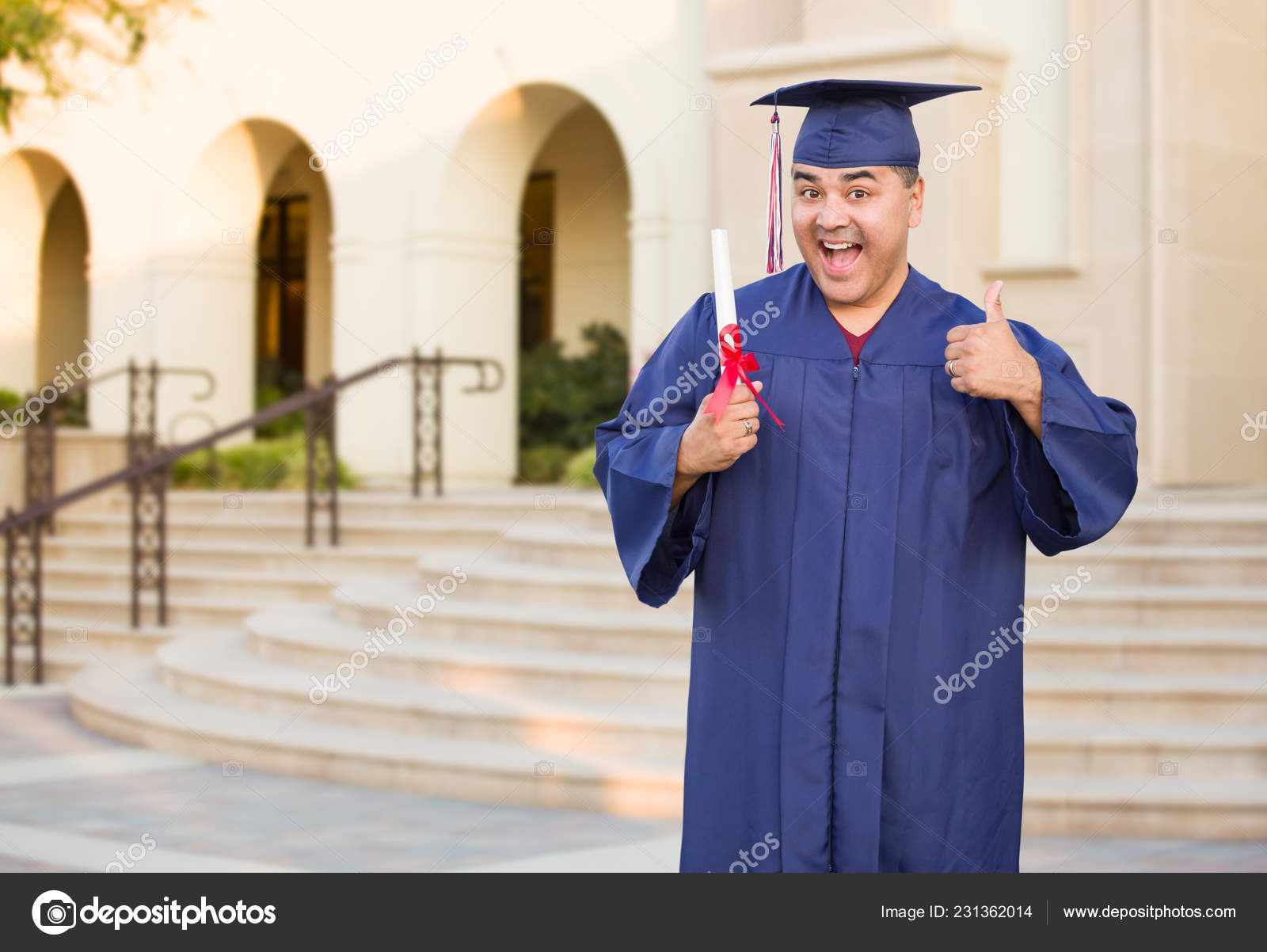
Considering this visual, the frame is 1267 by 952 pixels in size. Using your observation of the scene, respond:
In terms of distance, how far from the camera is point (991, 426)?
288cm

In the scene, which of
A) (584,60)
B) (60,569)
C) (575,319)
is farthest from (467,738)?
(575,319)

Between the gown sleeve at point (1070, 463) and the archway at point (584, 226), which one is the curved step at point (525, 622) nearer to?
the gown sleeve at point (1070, 463)

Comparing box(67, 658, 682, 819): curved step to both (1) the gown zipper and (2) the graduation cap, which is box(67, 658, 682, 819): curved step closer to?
(1) the gown zipper

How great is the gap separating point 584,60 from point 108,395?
614cm

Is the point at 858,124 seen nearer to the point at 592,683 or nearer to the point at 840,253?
the point at 840,253

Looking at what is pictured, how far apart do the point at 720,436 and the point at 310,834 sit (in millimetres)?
4155

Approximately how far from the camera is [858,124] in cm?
288

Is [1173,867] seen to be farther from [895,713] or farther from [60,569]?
[60,569]

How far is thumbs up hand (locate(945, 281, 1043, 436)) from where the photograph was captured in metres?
2.67

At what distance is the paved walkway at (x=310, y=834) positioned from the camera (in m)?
5.71

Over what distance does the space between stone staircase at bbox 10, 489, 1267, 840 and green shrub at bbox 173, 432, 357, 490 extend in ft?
10.2

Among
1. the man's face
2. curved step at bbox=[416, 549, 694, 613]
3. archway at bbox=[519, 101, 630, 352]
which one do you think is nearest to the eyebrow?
the man's face

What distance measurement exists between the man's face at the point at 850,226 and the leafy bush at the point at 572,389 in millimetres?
11693

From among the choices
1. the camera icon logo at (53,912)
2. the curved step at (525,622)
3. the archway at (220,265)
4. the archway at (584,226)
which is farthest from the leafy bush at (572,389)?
the camera icon logo at (53,912)
